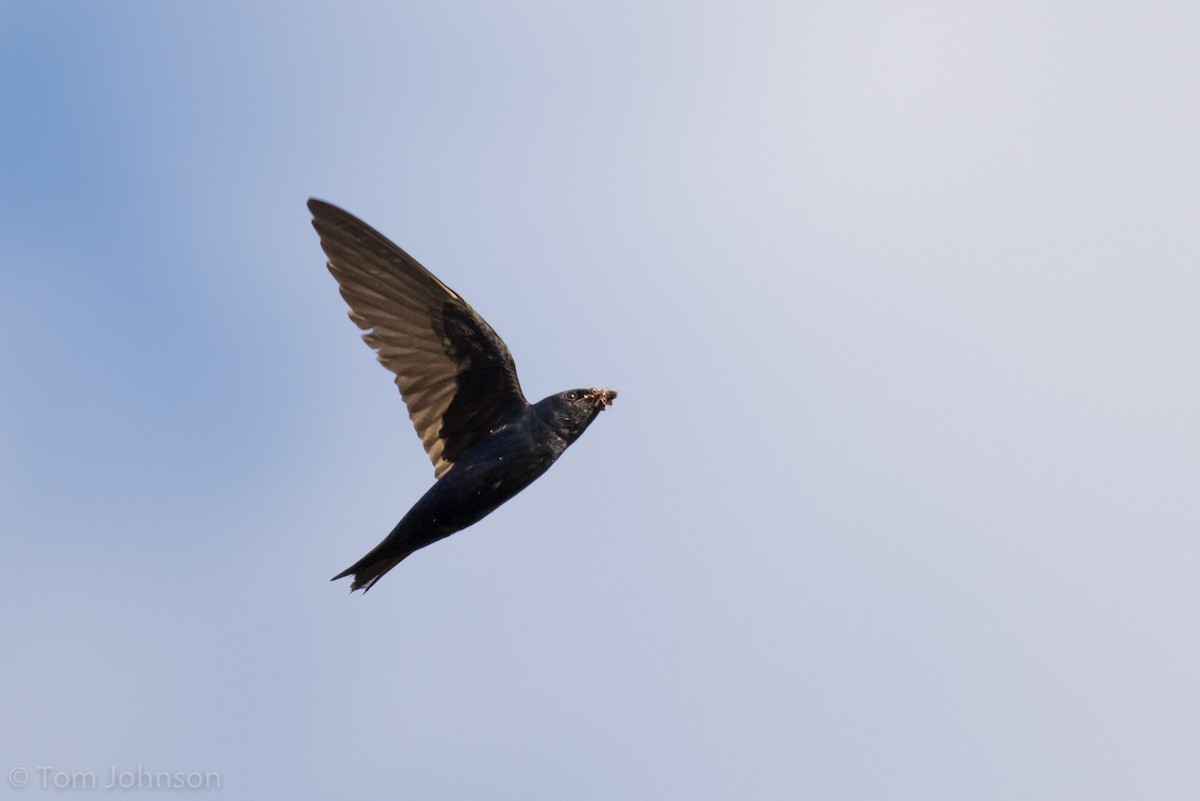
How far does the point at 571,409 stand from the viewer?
11.3 metres

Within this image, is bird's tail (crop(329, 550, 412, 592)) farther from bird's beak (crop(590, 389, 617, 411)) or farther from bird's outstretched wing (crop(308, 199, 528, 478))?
bird's beak (crop(590, 389, 617, 411))

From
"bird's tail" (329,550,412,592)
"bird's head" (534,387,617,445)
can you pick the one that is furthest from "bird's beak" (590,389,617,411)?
"bird's tail" (329,550,412,592)

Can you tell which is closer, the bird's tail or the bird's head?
the bird's tail

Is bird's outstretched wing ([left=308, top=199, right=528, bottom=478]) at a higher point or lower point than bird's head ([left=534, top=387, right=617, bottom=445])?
higher

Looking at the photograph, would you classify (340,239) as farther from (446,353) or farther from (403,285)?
(446,353)

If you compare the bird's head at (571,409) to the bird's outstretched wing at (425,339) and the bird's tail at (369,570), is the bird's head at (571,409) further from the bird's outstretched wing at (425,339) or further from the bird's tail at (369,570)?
the bird's tail at (369,570)

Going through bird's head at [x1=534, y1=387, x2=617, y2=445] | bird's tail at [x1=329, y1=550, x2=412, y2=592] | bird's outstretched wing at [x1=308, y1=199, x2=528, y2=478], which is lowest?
bird's tail at [x1=329, y1=550, x2=412, y2=592]

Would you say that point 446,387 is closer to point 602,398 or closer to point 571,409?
point 571,409

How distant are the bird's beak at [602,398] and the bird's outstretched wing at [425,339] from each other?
0.72 m

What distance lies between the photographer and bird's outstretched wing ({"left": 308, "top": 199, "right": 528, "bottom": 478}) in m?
11.5

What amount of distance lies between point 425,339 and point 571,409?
1.58 meters

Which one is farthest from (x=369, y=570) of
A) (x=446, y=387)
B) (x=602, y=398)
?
(x=602, y=398)

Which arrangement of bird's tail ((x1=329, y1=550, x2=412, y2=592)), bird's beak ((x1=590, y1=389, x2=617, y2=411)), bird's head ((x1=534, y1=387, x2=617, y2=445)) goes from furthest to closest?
bird's beak ((x1=590, y1=389, x2=617, y2=411)) → bird's head ((x1=534, y1=387, x2=617, y2=445)) → bird's tail ((x1=329, y1=550, x2=412, y2=592))

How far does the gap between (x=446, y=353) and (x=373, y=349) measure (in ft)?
2.38
